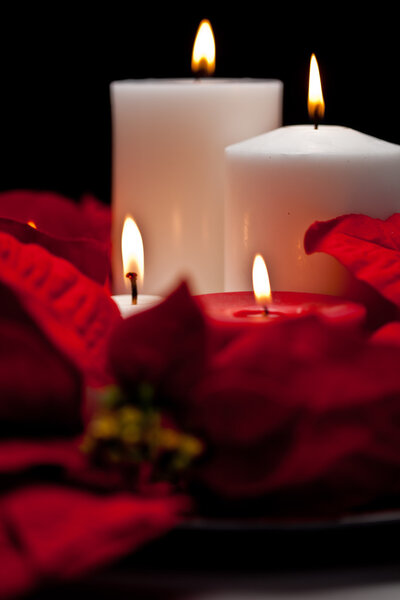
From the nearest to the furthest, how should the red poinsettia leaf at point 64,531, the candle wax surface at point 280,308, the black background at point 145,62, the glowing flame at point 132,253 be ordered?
the red poinsettia leaf at point 64,531
the candle wax surface at point 280,308
the glowing flame at point 132,253
the black background at point 145,62

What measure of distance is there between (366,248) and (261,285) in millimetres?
71

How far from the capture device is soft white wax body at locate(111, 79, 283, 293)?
650 millimetres

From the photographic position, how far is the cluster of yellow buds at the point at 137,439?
368 mm

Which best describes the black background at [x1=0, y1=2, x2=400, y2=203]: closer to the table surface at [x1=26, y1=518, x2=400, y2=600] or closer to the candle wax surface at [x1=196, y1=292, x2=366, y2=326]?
the candle wax surface at [x1=196, y1=292, x2=366, y2=326]

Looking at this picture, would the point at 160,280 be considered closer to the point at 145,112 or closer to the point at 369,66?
the point at 145,112

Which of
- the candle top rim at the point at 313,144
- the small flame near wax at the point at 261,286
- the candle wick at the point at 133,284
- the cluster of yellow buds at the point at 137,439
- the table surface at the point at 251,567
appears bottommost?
the table surface at the point at 251,567

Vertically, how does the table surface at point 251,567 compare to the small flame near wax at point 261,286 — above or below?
below

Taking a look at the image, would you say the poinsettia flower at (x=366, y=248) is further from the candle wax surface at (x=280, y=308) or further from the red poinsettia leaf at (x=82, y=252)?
the red poinsettia leaf at (x=82, y=252)

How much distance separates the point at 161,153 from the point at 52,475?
33 centimetres

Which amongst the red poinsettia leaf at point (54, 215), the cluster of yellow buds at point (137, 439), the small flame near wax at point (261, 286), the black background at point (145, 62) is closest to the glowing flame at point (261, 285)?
the small flame near wax at point (261, 286)

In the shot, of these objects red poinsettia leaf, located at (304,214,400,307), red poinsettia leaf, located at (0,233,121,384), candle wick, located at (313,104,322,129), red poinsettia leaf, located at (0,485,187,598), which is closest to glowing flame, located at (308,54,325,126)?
candle wick, located at (313,104,322,129)

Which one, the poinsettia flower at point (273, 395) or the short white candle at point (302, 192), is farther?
the short white candle at point (302, 192)

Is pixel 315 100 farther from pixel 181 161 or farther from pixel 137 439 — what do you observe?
pixel 137 439

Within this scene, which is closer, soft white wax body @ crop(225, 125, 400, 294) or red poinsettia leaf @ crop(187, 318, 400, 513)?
red poinsettia leaf @ crop(187, 318, 400, 513)
